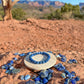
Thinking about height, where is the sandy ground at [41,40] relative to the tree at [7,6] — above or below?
below

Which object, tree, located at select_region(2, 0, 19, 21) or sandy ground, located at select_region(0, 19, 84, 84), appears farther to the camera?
tree, located at select_region(2, 0, 19, 21)

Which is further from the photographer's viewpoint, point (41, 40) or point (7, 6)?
point (7, 6)

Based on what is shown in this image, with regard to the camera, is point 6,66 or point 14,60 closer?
point 6,66

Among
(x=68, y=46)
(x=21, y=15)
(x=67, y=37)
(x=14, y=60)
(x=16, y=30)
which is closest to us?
(x=14, y=60)

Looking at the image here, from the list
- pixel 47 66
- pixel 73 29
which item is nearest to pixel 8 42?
pixel 47 66

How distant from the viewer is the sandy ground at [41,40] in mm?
3084

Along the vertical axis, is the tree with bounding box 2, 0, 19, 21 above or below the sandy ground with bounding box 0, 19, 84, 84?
above

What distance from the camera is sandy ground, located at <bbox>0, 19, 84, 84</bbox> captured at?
3.08 metres

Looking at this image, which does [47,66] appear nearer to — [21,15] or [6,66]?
[6,66]

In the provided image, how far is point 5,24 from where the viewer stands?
20.8 ft

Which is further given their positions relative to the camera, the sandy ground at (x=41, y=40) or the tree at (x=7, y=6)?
the tree at (x=7, y=6)

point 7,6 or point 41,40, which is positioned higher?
point 7,6

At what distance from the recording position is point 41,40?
4.97m

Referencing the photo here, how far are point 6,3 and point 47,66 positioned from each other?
6652 millimetres
